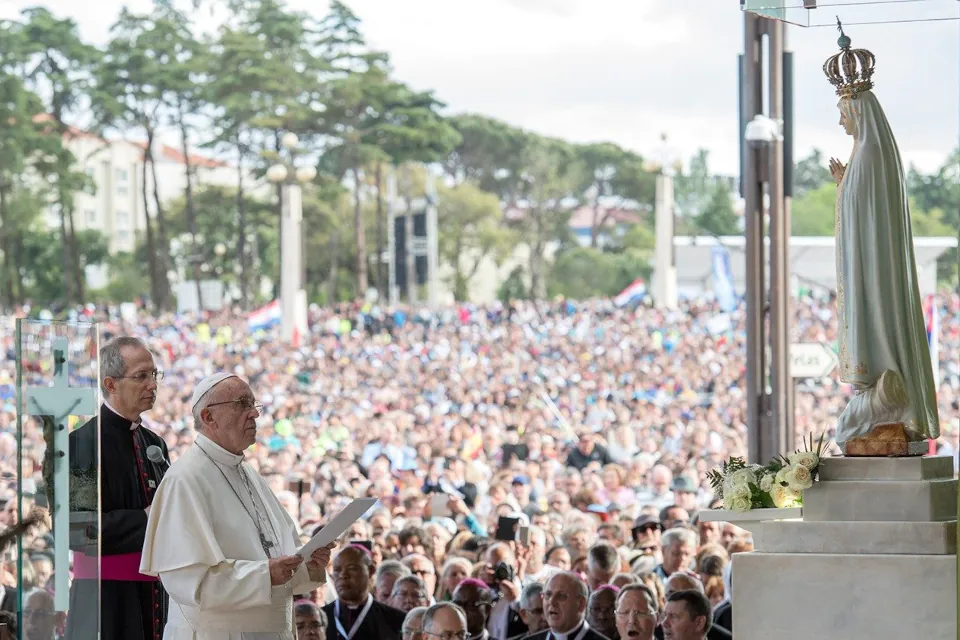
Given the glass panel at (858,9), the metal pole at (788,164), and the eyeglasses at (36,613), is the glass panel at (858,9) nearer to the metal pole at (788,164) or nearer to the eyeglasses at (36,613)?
the eyeglasses at (36,613)

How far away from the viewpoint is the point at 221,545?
3906 mm

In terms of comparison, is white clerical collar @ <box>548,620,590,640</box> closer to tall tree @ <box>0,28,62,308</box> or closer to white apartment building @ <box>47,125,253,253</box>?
tall tree @ <box>0,28,62,308</box>

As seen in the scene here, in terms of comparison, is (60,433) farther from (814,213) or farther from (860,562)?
(814,213)

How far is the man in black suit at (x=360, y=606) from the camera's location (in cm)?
621

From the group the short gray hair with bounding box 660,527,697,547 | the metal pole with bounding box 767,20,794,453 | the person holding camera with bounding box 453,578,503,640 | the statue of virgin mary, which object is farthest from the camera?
the metal pole with bounding box 767,20,794,453

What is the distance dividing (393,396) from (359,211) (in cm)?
1556

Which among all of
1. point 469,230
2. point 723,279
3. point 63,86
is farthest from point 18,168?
point 723,279

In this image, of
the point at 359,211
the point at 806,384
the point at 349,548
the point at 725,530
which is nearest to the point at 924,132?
the point at 806,384

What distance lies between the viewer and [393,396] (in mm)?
25438

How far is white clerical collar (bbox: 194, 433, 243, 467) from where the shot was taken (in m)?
3.94

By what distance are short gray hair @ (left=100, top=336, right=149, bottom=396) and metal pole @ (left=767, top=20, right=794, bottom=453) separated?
6687 mm

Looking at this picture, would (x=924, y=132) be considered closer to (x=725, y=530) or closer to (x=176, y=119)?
(x=176, y=119)

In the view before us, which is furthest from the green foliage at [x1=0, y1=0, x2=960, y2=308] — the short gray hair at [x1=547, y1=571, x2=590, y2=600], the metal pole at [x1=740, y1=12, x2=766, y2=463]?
the short gray hair at [x1=547, y1=571, x2=590, y2=600]

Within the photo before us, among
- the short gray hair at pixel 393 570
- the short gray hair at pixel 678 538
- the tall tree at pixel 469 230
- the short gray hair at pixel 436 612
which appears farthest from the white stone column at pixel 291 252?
the short gray hair at pixel 436 612
